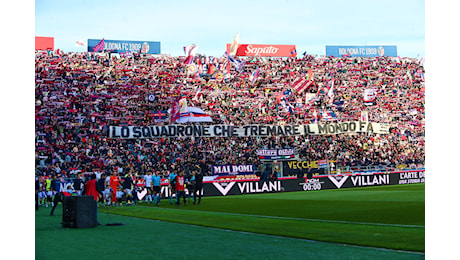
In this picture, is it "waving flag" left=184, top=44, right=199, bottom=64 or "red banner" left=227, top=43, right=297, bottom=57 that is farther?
"red banner" left=227, top=43, right=297, bottom=57

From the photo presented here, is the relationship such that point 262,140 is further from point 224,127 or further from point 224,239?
point 224,239

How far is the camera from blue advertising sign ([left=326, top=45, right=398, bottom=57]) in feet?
229

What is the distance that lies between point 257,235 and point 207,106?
31075 mm

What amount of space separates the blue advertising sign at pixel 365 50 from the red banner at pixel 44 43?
3300 cm

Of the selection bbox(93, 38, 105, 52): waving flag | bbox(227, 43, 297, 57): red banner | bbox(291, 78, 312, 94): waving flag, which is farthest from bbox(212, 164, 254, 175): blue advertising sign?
bbox(227, 43, 297, 57): red banner

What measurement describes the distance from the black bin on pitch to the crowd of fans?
→ 16586mm

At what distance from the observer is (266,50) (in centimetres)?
6581

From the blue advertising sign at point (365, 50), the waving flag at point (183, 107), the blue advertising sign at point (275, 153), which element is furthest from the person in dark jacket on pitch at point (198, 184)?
the blue advertising sign at point (365, 50)

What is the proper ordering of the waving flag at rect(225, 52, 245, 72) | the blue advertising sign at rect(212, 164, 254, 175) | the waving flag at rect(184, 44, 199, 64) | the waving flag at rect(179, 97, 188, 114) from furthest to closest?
the waving flag at rect(225, 52, 245, 72) < the waving flag at rect(184, 44, 199, 64) < the waving flag at rect(179, 97, 188, 114) < the blue advertising sign at rect(212, 164, 254, 175)

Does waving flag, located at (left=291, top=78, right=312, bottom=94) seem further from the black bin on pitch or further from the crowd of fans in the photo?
the black bin on pitch

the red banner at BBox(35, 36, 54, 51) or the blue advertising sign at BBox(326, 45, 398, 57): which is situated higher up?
the blue advertising sign at BBox(326, 45, 398, 57)

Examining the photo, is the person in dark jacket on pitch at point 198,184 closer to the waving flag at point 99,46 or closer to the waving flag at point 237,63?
the waving flag at point 237,63

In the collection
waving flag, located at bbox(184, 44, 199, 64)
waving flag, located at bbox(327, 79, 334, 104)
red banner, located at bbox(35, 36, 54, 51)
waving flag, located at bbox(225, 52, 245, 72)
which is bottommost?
waving flag, located at bbox(327, 79, 334, 104)
